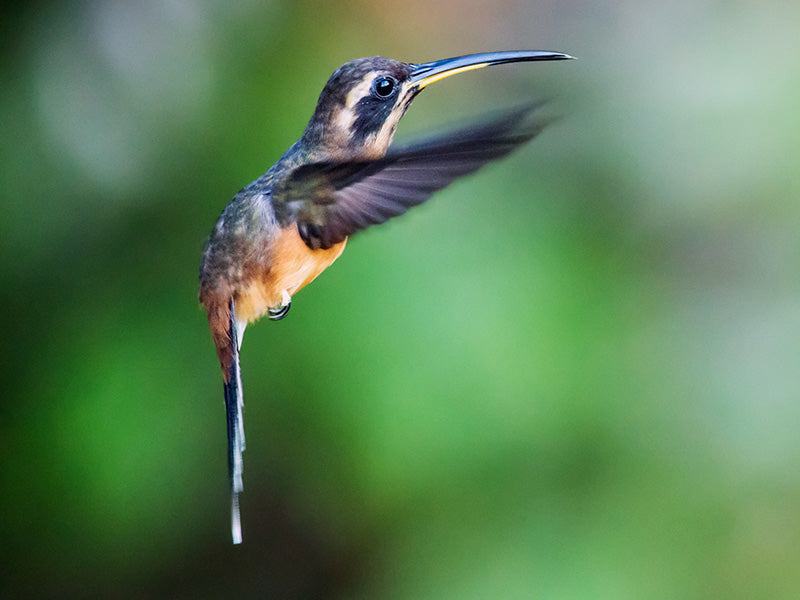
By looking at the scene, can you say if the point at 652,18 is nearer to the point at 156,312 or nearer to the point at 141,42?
the point at 141,42

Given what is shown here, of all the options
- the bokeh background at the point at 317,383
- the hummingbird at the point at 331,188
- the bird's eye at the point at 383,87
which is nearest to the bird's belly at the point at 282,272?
the hummingbird at the point at 331,188

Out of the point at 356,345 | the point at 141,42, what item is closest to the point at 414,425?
the point at 356,345

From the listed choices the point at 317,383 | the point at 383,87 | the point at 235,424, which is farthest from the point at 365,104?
the point at 317,383

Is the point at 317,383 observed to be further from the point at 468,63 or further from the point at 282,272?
the point at 468,63

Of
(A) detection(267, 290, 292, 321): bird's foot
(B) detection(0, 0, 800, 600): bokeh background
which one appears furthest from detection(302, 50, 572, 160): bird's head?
(B) detection(0, 0, 800, 600): bokeh background

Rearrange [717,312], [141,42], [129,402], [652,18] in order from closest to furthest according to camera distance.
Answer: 1. [129,402]
2. [141,42]
3. [717,312]
4. [652,18]

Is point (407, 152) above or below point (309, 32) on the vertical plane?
below
